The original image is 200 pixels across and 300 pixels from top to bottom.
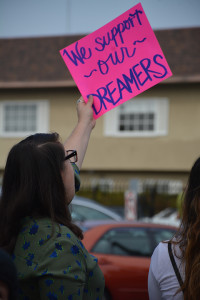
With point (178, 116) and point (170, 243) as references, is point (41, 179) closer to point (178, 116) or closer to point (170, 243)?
point (170, 243)

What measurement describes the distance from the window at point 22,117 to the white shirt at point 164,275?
61.5ft

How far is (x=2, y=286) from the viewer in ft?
4.56

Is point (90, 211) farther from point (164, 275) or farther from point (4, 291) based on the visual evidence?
point (4, 291)

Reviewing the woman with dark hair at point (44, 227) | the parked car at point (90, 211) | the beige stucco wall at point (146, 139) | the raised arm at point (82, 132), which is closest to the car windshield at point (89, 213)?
the parked car at point (90, 211)

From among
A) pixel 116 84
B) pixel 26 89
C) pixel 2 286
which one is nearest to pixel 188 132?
pixel 26 89

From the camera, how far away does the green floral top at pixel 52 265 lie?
5.96ft

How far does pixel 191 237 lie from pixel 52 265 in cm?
66

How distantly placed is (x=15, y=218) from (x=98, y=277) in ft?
1.34

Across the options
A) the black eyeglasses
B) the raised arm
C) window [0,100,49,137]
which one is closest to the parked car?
the raised arm

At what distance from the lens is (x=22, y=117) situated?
832 inches

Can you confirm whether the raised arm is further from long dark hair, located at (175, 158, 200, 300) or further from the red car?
the red car

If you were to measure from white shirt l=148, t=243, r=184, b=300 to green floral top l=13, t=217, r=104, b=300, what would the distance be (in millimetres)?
333

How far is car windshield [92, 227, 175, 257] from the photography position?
22.8 feet

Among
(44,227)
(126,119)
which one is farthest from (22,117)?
(44,227)
